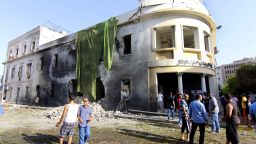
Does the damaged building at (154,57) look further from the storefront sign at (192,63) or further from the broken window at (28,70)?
the broken window at (28,70)

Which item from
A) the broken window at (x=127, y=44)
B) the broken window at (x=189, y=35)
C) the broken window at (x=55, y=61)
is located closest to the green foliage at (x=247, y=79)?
the broken window at (x=189, y=35)

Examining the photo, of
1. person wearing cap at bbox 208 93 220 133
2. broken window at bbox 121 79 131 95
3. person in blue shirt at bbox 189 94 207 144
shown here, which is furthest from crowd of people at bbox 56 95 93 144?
broken window at bbox 121 79 131 95

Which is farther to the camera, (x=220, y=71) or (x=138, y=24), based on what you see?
(x=220, y=71)

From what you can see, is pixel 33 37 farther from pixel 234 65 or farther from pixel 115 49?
pixel 234 65

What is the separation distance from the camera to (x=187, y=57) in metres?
16.3

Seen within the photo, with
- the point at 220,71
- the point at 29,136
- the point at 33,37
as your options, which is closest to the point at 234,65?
the point at 220,71

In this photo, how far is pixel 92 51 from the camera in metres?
20.3

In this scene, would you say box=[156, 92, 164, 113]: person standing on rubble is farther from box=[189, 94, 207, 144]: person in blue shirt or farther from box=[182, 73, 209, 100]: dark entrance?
box=[189, 94, 207, 144]: person in blue shirt

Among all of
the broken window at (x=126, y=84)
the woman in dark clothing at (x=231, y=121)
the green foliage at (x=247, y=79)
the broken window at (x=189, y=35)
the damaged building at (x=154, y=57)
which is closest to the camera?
the woman in dark clothing at (x=231, y=121)

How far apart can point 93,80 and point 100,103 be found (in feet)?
7.63

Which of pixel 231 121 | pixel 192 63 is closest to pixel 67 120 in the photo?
pixel 231 121

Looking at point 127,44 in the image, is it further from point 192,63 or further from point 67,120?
point 67,120

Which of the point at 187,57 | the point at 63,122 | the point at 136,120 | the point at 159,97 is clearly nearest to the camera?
the point at 63,122

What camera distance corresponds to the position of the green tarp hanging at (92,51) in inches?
750
